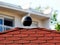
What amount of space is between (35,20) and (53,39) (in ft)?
32.5

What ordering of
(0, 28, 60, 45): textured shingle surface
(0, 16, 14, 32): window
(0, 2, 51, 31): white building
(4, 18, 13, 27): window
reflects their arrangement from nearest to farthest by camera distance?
1. (0, 28, 60, 45): textured shingle surface
2. (0, 16, 14, 32): window
3. (0, 2, 51, 31): white building
4. (4, 18, 13, 27): window

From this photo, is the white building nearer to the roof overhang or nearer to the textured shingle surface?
the roof overhang

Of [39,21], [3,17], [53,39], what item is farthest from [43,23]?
[53,39]

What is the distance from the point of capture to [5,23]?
42.4ft

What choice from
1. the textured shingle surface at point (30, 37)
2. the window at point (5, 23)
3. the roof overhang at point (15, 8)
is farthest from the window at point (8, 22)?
the textured shingle surface at point (30, 37)

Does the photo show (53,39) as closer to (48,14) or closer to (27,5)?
(27,5)

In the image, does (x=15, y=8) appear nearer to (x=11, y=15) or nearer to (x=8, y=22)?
(x=11, y=15)

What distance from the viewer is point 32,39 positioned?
4473mm

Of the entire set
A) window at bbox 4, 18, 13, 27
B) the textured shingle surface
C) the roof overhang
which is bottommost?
the textured shingle surface

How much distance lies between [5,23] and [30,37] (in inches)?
336

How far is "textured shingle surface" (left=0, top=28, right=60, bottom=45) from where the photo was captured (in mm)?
4445

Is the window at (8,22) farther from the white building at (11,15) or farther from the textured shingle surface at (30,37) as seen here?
the textured shingle surface at (30,37)

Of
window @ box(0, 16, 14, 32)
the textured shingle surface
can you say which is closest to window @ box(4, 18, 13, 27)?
window @ box(0, 16, 14, 32)

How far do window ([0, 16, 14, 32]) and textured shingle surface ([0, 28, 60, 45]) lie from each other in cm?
790
